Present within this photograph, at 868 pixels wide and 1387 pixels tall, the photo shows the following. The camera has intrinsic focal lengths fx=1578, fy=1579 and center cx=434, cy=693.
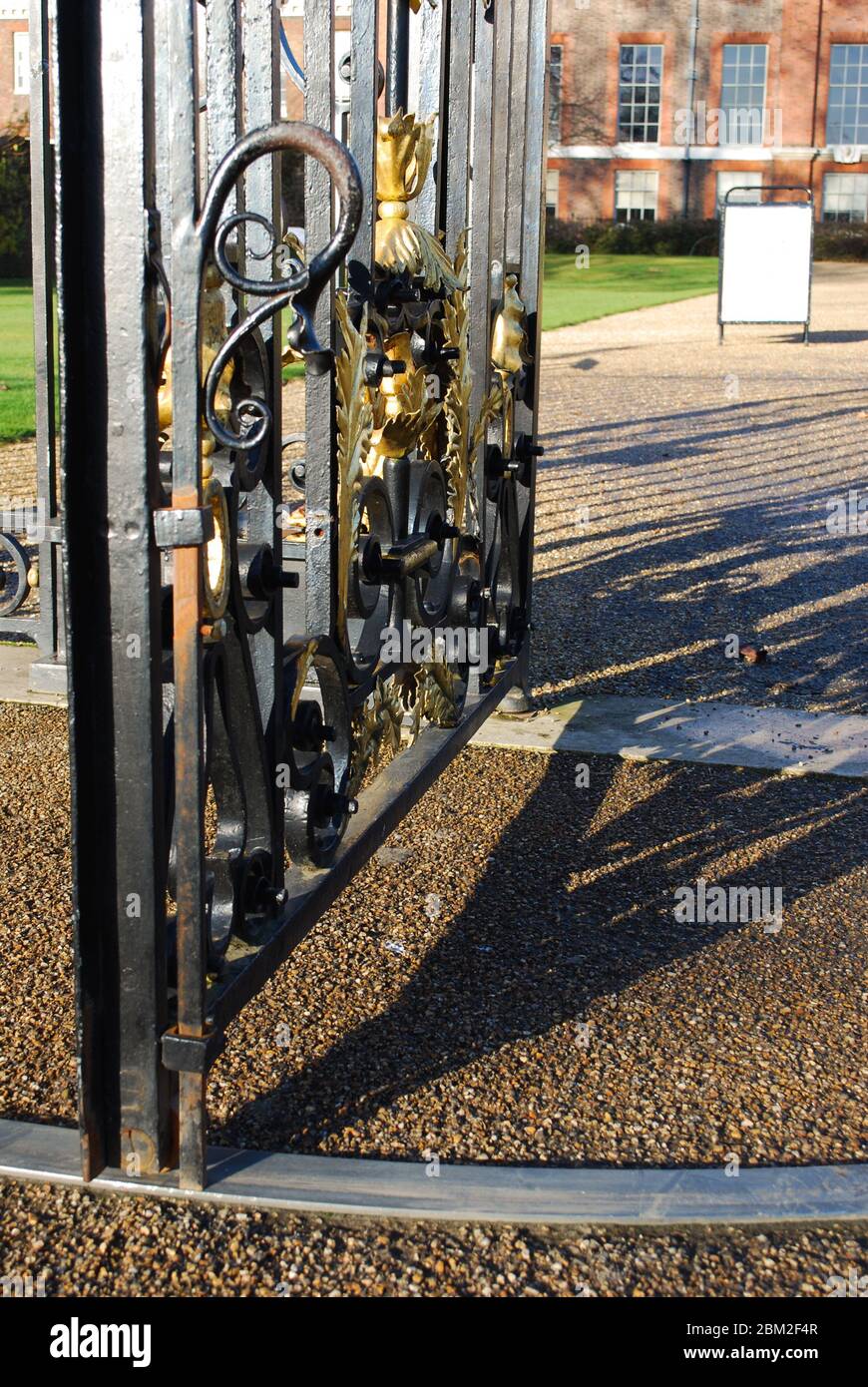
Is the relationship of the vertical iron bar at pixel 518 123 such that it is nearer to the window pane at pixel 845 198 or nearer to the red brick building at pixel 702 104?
the red brick building at pixel 702 104

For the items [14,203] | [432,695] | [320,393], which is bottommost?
[432,695]

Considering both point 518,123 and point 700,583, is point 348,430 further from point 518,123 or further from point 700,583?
point 700,583

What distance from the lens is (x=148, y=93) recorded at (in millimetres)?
2268

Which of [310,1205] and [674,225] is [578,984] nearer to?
[310,1205]

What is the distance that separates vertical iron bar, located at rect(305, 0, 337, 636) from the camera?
118 inches

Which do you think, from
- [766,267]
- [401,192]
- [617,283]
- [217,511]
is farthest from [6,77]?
[217,511]

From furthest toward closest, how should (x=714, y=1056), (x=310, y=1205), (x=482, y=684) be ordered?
(x=482, y=684)
(x=714, y=1056)
(x=310, y=1205)

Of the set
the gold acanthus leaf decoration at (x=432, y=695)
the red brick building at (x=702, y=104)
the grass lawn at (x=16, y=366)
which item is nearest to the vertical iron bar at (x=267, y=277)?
the gold acanthus leaf decoration at (x=432, y=695)

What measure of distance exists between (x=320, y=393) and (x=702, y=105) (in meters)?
50.5

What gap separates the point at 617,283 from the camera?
36.6 meters

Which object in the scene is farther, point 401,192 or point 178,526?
point 401,192

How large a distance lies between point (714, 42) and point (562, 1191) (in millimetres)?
51102


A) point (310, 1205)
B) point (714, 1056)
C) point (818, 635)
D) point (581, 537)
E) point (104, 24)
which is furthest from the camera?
point (581, 537)
